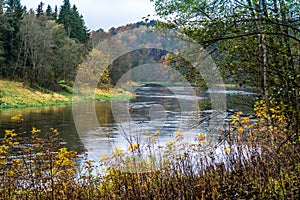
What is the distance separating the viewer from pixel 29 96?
32094 millimetres

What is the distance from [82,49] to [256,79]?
135 feet

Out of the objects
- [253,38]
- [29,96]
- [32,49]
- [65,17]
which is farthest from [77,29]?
[253,38]

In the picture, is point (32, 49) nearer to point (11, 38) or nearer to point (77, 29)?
point (11, 38)

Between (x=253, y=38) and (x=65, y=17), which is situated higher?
(x=65, y=17)

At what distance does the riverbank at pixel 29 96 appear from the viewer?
29.2 meters

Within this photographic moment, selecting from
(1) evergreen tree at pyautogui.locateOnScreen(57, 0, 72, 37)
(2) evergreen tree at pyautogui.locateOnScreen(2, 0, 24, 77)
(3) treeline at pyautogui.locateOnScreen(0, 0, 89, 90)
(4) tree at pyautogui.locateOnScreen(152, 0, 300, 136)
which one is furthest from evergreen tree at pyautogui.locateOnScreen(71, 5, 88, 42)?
(4) tree at pyautogui.locateOnScreen(152, 0, 300, 136)

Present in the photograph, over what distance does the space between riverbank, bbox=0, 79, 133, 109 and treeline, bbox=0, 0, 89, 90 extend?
2.40 metres

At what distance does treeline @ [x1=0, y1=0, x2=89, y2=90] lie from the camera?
36375 mm

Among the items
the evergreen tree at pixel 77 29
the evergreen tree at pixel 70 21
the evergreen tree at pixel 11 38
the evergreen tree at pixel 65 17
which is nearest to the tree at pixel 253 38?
the evergreen tree at pixel 11 38

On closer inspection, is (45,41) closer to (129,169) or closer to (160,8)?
(160,8)

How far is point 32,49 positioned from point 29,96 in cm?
868

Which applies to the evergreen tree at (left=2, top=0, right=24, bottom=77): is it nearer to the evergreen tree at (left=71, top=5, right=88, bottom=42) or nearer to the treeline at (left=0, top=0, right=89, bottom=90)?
the treeline at (left=0, top=0, right=89, bottom=90)

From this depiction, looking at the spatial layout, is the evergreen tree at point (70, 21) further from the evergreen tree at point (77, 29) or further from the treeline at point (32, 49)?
the treeline at point (32, 49)

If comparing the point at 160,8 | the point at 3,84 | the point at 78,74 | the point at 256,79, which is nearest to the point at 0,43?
the point at 3,84
